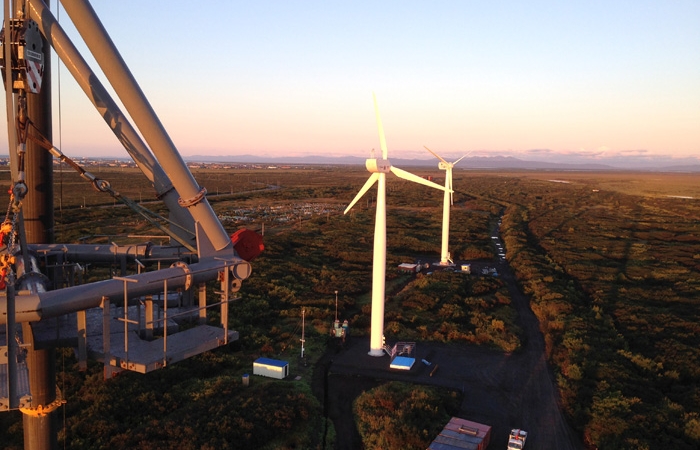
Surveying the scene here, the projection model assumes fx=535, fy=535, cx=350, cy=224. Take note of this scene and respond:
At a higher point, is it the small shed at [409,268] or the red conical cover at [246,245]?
the red conical cover at [246,245]

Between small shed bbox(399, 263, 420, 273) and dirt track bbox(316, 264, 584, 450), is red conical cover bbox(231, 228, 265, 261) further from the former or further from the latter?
small shed bbox(399, 263, 420, 273)

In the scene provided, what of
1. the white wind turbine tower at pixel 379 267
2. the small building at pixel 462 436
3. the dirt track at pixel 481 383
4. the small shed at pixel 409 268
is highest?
the white wind turbine tower at pixel 379 267

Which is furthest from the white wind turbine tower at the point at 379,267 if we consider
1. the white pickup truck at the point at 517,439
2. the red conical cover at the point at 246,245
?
the red conical cover at the point at 246,245

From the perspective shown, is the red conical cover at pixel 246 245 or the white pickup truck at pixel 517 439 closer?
the red conical cover at pixel 246 245

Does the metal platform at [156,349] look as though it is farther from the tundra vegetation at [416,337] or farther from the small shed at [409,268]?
the small shed at [409,268]

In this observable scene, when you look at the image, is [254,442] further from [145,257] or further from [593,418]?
[593,418]

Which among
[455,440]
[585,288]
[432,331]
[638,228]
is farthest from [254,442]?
[638,228]
